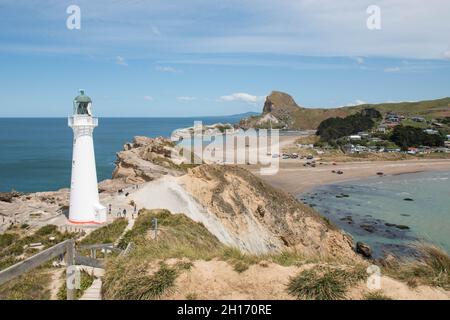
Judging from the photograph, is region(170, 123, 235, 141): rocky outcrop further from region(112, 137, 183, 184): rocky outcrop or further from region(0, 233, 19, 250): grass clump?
region(0, 233, 19, 250): grass clump

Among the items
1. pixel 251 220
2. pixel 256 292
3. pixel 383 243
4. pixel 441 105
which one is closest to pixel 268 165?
pixel 383 243

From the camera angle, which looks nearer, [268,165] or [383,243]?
[383,243]

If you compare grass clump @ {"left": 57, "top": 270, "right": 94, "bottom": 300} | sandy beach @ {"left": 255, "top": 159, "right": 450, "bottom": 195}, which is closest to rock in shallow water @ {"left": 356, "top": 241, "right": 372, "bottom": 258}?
sandy beach @ {"left": 255, "top": 159, "right": 450, "bottom": 195}

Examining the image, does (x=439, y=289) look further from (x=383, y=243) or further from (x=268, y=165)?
(x=268, y=165)

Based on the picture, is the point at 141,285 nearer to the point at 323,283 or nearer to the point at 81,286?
the point at 81,286

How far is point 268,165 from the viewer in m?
77.1

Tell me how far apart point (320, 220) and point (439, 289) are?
72.1 ft

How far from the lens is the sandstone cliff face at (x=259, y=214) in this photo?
24.7m

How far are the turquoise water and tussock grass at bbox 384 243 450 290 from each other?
772 inches

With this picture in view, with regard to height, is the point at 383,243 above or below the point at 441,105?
below

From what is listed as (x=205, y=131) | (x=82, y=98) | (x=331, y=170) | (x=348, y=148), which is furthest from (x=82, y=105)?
(x=205, y=131)

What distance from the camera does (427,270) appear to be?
23.9 ft

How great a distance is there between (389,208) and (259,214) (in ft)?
82.9

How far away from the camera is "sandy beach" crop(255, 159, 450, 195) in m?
61.0
